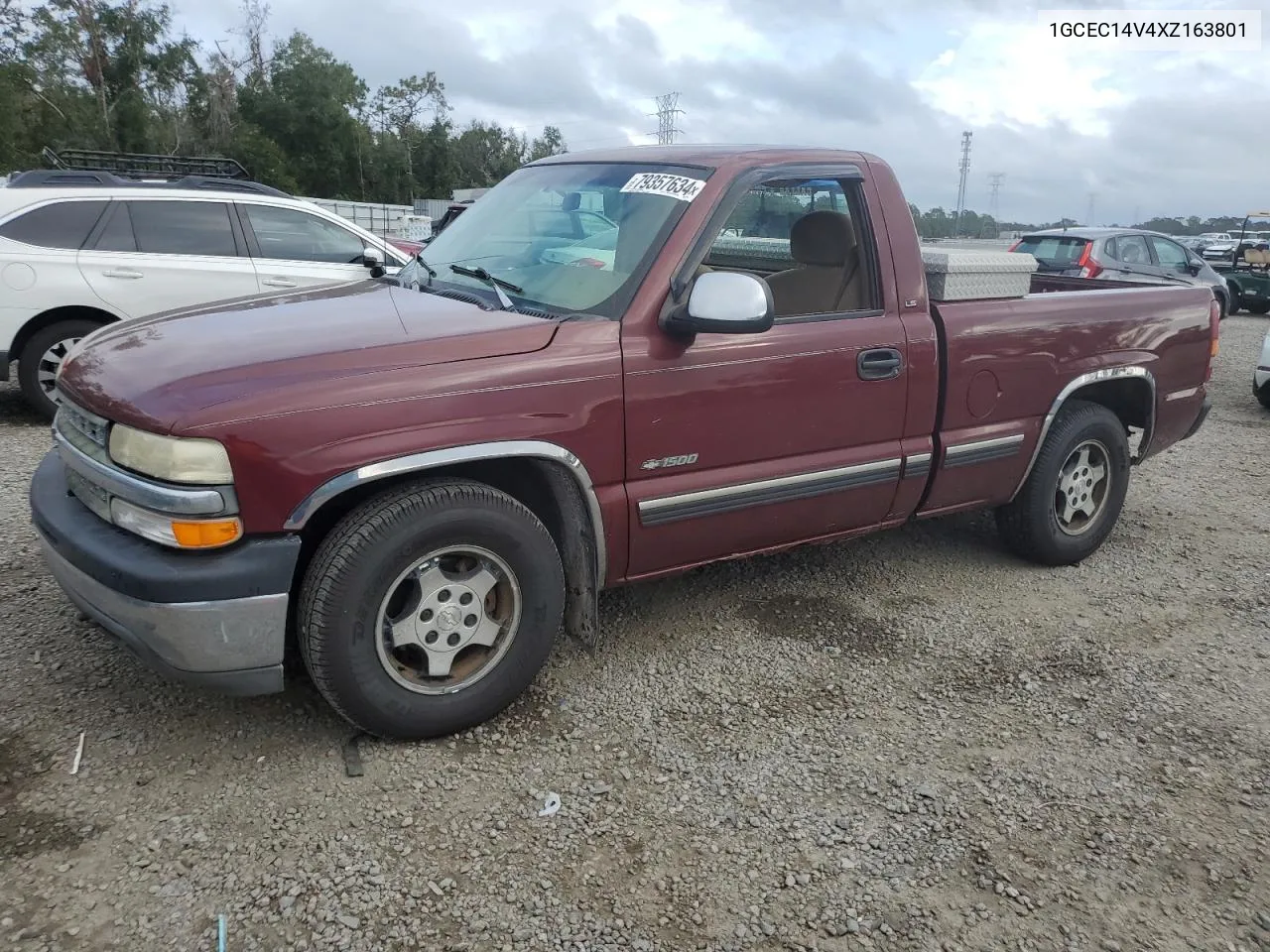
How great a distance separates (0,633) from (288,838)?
5.96 ft

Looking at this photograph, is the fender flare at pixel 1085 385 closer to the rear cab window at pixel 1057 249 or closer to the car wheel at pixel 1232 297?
the rear cab window at pixel 1057 249

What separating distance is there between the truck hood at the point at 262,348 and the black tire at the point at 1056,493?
2.64 m

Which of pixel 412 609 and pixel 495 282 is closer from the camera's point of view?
pixel 412 609

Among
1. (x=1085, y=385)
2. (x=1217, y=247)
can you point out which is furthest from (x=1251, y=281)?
(x=1217, y=247)

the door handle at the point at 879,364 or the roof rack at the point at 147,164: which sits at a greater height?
the roof rack at the point at 147,164

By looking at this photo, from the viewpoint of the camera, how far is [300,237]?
773 centimetres

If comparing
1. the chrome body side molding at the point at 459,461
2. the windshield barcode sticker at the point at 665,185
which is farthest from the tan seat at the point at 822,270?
the chrome body side molding at the point at 459,461

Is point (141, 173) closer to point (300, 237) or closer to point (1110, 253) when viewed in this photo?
point (300, 237)

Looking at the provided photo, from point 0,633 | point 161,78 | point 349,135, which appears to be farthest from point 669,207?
point 349,135

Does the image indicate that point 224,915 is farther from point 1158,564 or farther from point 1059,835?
point 1158,564

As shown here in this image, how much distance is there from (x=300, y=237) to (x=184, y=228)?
843 mm

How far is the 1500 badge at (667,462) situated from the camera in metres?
3.31

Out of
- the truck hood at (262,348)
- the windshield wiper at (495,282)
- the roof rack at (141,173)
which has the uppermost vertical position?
the roof rack at (141,173)

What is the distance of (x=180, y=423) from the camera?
102 inches
